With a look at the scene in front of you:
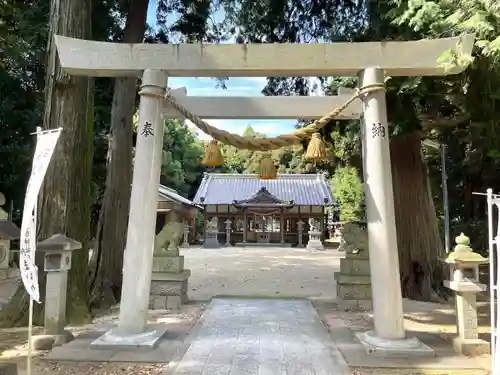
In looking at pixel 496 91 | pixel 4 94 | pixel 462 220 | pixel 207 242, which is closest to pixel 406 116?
pixel 496 91

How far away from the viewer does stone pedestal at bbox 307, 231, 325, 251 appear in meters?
25.6

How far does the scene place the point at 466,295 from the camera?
4.85 meters

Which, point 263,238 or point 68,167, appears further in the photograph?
point 263,238

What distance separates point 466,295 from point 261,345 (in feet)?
7.58

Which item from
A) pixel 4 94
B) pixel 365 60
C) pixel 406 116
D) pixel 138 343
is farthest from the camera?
pixel 4 94

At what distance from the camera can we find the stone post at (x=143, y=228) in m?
4.83

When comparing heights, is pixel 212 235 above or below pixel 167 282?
above

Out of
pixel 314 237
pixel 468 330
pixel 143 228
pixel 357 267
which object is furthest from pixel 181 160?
pixel 468 330

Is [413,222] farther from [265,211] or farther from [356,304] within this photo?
[265,211]

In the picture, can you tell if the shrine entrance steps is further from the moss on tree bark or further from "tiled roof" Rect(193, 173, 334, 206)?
the moss on tree bark

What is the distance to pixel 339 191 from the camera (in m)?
27.7

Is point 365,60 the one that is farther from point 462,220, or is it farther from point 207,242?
point 207,242

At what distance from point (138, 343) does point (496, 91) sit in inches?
196

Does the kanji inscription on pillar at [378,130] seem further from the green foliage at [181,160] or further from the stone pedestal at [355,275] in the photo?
the green foliage at [181,160]
